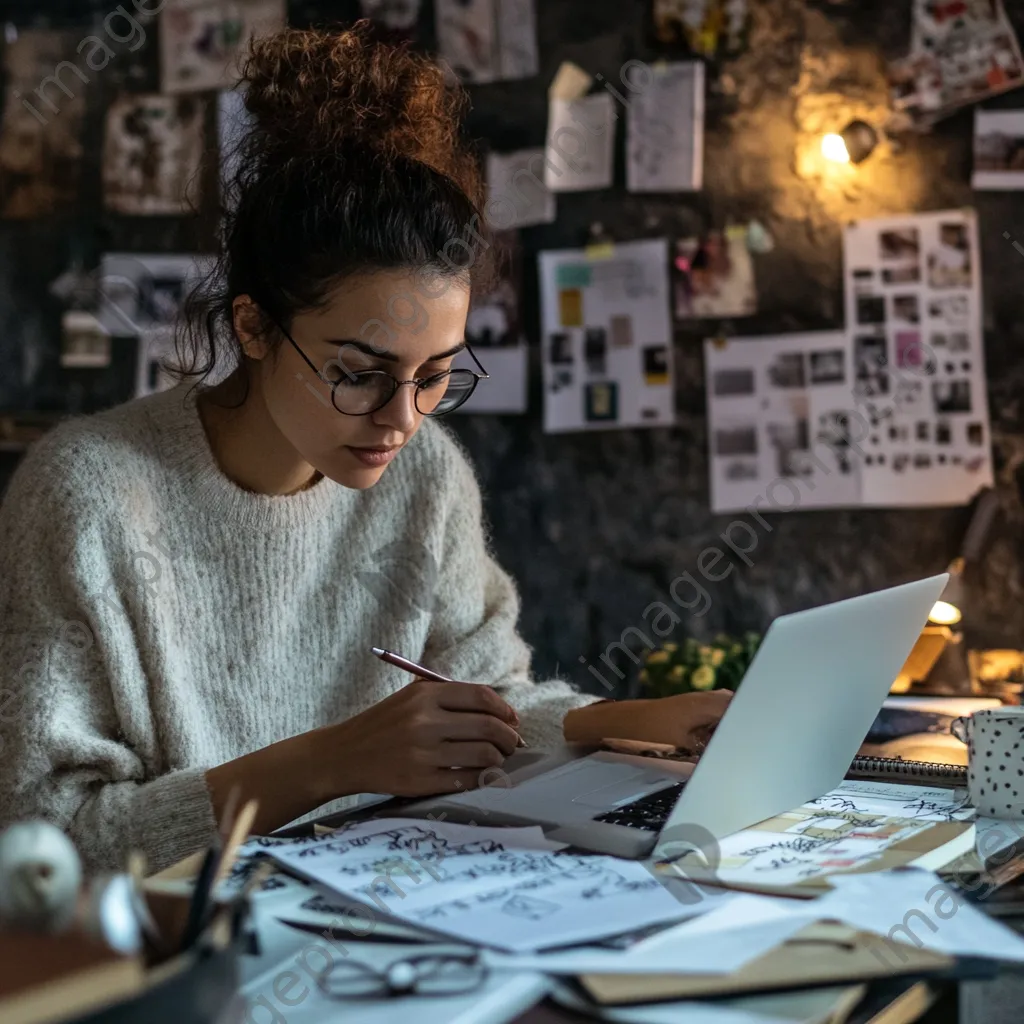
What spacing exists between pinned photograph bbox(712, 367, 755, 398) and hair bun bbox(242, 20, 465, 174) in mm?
1042

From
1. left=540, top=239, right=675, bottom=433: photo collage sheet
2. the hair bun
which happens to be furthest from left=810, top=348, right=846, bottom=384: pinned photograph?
the hair bun

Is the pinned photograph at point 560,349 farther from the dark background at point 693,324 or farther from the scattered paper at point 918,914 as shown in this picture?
the scattered paper at point 918,914

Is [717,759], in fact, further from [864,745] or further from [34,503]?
[34,503]

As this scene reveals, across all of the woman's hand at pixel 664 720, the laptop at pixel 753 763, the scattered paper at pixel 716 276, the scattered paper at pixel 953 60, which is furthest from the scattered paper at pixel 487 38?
the laptop at pixel 753 763

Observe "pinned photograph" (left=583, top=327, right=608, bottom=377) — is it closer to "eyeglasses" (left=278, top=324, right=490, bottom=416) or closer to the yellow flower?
the yellow flower

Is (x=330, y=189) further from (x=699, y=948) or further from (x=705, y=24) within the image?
(x=705, y=24)

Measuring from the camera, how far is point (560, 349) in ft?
8.25

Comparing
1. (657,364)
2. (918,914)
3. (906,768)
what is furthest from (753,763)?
(657,364)

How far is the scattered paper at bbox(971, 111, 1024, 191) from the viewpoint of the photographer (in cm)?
224

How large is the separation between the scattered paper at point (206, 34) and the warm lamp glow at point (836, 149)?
3.67 ft

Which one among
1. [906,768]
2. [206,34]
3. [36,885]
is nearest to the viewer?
[36,885]

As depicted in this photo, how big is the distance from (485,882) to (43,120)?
2.31 m

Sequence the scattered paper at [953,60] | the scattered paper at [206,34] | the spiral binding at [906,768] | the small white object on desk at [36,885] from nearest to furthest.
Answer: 1. the small white object on desk at [36,885]
2. the spiral binding at [906,768]
3. the scattered paper at [953,60]
4. the scattered paper at [206,34]

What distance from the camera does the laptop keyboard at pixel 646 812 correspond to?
980 mm
